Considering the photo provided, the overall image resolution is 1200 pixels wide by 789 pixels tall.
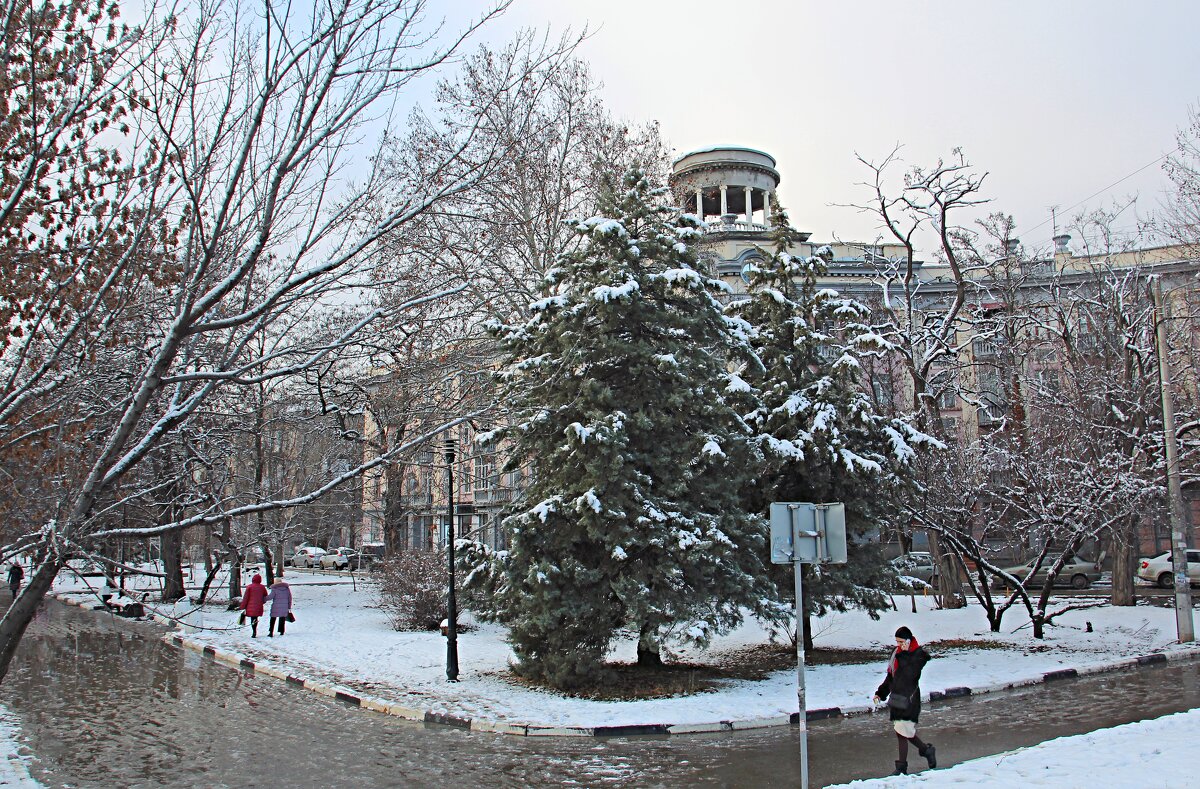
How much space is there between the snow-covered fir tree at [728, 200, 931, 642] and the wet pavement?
3866 millimetres

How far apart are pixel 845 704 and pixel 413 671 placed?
7979mm

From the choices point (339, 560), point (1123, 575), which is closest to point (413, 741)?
point (1123, 575)

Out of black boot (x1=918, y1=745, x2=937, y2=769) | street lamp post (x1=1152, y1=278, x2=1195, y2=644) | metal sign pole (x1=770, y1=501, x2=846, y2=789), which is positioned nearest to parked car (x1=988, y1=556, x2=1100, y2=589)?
street lamp post (x1=1152, y1=278, x2=1195, y2=644)

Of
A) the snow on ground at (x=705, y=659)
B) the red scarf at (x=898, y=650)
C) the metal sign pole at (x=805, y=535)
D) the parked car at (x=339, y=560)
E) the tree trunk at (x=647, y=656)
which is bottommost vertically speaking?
the parked car at (x=339, y=560)

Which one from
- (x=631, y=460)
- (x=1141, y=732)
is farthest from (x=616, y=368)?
(x=1141, y=732)

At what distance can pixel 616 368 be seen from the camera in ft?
51.3

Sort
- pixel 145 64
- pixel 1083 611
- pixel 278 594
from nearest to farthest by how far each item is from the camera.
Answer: pixel 145 64 → pixel 278 594 → pixel 1083 611

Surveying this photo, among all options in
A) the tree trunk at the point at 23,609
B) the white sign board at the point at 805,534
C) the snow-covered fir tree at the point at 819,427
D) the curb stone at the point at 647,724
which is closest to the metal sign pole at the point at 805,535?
the white sign board at the point at 805,534

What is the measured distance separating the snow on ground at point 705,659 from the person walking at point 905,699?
135 inches

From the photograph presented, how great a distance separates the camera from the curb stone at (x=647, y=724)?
11.7m

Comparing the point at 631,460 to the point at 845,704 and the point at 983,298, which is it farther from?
the point at 983,298

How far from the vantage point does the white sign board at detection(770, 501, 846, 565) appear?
9008mm

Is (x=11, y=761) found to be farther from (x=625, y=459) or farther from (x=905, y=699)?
(x=905, y=699)

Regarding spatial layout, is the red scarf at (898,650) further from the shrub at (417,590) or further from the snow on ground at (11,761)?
the shrub at (417,590)
